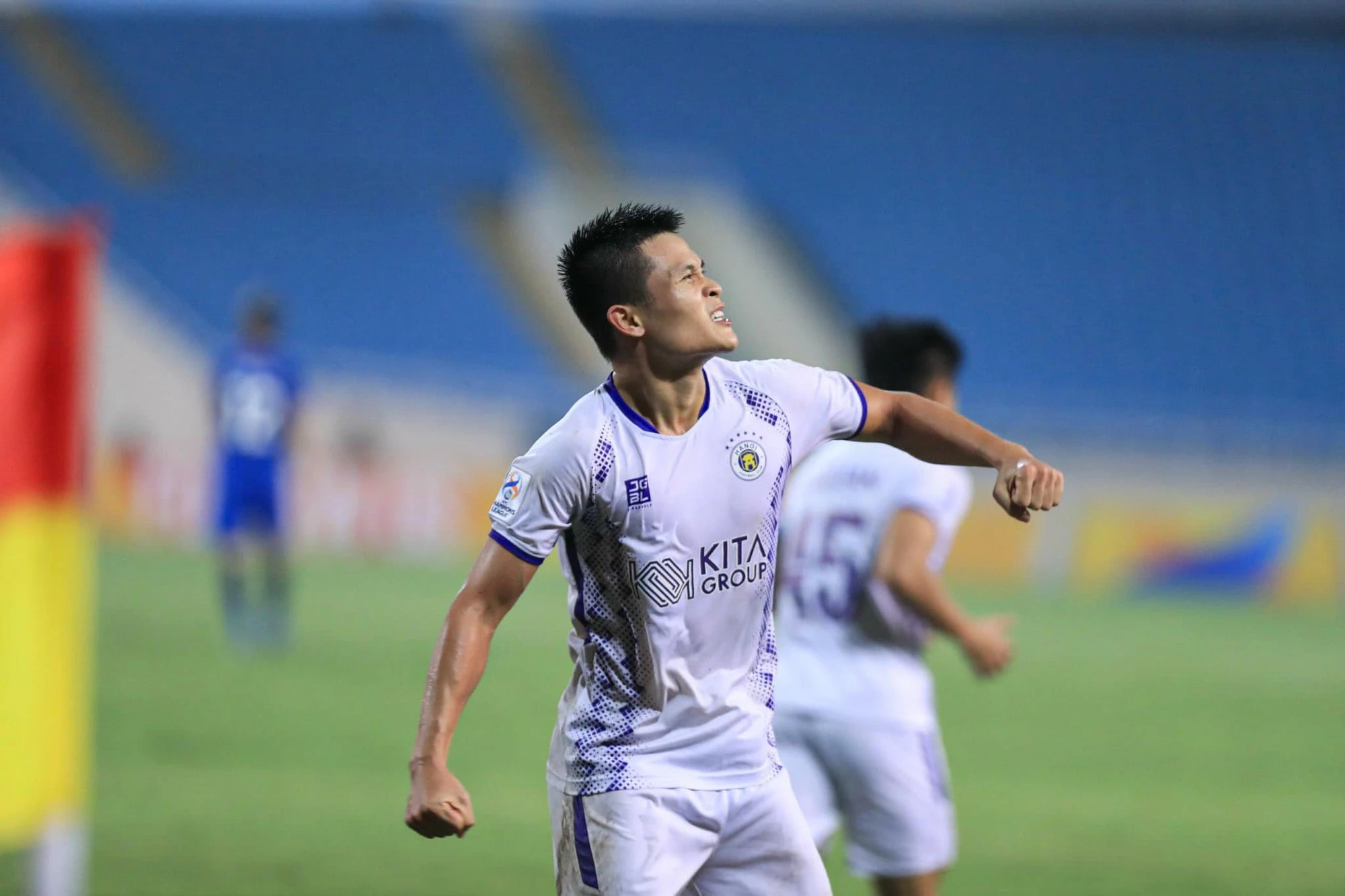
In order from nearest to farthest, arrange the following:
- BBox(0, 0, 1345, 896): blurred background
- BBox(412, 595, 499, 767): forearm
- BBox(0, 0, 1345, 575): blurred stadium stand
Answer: BBox(412, 595, 499, 767): forearm < BBox(0, 0, 1345, 896): blurred background < BBox(0, 0, 1345, 575): blurred stadium stand

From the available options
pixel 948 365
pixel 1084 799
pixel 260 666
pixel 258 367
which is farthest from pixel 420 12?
pixel 948 365

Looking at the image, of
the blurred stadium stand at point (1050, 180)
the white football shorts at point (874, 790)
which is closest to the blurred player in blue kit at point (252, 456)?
the white football shorts at point (874, 790)

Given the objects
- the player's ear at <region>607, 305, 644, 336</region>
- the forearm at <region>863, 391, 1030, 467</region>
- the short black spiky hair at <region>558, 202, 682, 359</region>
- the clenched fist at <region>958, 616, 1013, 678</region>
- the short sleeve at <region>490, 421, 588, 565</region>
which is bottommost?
the clenched fist at <region>958, 616, 1013, 678</region>

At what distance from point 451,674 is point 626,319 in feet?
2.70

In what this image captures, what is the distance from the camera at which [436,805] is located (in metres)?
3.20

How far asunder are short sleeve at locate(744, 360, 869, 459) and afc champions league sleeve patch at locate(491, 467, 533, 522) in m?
0.62

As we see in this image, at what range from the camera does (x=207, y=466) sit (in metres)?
22.6

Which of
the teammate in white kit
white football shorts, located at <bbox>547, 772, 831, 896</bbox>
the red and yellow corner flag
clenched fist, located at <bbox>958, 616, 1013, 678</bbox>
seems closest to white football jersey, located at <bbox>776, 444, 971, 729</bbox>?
the teammate in white kit

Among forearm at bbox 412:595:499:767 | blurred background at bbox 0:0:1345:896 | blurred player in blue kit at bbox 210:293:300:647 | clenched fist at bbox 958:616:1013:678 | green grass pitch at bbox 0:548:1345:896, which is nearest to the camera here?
forearm at bbox 412:595:499:767

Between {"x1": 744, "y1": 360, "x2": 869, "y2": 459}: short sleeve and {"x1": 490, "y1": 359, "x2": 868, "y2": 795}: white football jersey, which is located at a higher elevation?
{"x1": 744, "y1": 360, "x2": 869, "y2": 459}: short sleeve

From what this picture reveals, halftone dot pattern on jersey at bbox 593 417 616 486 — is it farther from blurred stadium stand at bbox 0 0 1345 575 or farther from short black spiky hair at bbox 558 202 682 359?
blurred stadium stand at bbox 0 0 1345 575

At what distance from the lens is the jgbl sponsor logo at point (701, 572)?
3508 millimetres

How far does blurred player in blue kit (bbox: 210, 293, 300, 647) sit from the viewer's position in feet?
41.7

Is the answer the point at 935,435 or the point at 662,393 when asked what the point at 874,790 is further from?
the point at 662,393
